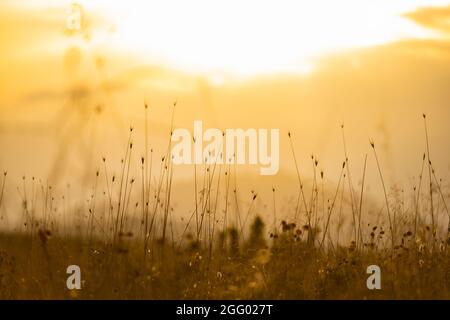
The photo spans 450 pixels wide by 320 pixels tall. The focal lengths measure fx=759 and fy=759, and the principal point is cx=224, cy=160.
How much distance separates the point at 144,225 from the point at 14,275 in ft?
3.35

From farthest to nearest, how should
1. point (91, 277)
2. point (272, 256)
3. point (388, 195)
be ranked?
point (388, 195) < point (272, 256) < point (91, 277)

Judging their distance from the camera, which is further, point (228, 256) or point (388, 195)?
point (388, 195)

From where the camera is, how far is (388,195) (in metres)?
6.09

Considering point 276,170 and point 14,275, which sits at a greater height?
point 276,170

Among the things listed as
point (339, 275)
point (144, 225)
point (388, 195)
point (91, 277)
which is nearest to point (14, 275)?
point (91, 277)
